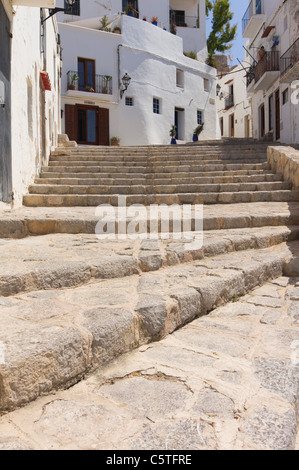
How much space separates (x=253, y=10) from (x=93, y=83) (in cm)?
945

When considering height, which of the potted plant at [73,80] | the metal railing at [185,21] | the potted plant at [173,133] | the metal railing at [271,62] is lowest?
the potted plant at [173,133]

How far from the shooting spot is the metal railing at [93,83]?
2045 cm

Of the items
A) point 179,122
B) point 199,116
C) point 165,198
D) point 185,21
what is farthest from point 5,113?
point 185,21

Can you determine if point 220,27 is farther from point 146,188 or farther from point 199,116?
point 146,188

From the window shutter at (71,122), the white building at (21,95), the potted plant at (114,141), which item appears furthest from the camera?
the potted plant at (114,141)

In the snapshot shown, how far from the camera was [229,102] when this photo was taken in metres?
33.6

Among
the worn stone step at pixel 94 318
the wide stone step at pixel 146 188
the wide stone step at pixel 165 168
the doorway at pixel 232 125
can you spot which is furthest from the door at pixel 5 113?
the doorway at pixel 232 125

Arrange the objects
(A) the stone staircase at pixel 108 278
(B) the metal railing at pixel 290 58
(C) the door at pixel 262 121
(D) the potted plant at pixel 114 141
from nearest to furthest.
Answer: (A) the stone staircase at pixel 108 278, (B) the metal railing at pixel 290 58, (D) the potted plant at pixel 114 141, (C) the door at pixel 262 121

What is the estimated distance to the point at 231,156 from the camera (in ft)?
38.3

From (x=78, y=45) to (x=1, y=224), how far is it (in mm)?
18418

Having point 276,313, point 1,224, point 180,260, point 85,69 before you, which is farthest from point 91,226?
point 85,69

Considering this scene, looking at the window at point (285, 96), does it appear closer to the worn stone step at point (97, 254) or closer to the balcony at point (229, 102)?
the worn stone step at point (97, 254)

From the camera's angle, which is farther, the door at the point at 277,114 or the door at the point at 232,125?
the door at the point at 232,125

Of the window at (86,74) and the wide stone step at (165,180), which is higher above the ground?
the window at (86,74)
